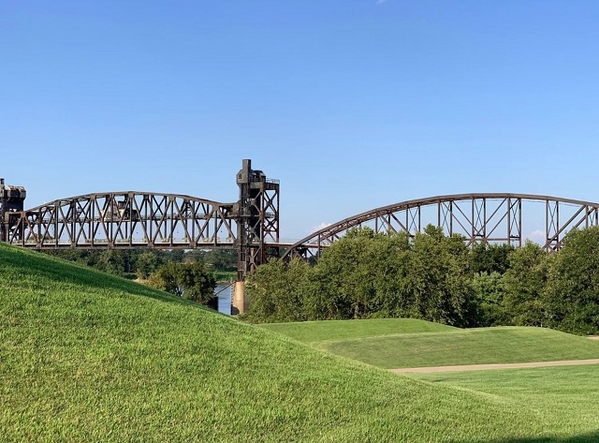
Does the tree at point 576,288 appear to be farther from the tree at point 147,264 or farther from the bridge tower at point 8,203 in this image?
the bridge tower at point 8,203

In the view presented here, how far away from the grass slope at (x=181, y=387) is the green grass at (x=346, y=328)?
21.8 m

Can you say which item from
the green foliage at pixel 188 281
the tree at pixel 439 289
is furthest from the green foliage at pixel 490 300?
the green foliage at pixel 188 281

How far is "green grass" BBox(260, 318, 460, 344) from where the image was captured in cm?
3406

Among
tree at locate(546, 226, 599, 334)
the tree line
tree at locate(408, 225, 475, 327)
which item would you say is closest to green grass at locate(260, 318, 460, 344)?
tree at locate(408, 225, 475, 327)

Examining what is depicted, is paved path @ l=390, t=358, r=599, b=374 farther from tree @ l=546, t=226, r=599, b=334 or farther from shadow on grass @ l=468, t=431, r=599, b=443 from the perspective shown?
tree @ l=546, t=226, r=599, b=334

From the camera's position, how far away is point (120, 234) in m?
112

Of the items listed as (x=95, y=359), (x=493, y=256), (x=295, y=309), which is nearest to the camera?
(x=95, y=359)

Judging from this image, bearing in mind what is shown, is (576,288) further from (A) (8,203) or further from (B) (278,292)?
(A) (8,203)

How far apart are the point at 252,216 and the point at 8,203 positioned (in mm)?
55836

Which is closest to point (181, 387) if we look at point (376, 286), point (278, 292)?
point (376, 286)

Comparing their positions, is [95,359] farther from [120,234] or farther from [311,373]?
[120,234]

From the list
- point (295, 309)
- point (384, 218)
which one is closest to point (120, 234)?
point (384, 218)

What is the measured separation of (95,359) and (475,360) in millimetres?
23348

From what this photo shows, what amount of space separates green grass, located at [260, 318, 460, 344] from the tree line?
44.1 ft
